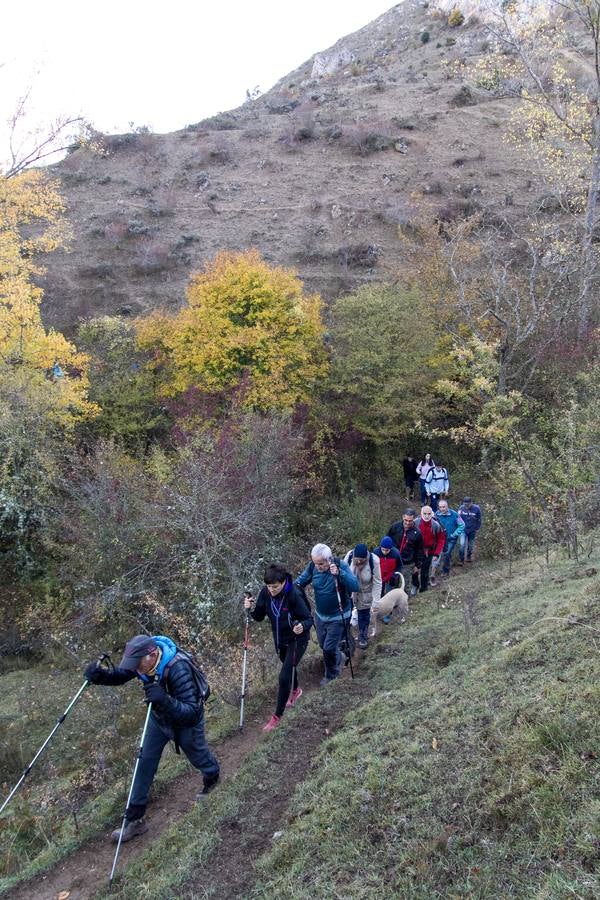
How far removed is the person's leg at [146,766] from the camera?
5098 mm

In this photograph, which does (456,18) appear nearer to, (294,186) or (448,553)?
(294,186)

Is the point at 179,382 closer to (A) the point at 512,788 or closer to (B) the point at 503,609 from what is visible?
(B) the point at 503,609

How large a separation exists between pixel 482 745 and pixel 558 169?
17140 millimetres

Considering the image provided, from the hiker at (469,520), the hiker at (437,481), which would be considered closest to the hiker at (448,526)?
the hiker at (469,520)

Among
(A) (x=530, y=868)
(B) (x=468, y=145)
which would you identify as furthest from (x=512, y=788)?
(B) (x=468, y=145)

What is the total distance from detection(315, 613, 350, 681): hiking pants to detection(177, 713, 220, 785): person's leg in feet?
6.33

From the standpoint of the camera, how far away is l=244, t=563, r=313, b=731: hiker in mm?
5977

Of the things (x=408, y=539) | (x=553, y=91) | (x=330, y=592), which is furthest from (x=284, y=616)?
(x=553, y=91)

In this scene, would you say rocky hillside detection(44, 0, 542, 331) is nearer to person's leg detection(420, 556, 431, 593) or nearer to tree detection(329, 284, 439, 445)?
tree detection(329, 284, 439, 445)

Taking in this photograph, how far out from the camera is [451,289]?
18750 millimetres

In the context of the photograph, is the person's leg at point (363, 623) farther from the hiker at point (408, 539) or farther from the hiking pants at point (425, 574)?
the hiking pants at point (425, 574)

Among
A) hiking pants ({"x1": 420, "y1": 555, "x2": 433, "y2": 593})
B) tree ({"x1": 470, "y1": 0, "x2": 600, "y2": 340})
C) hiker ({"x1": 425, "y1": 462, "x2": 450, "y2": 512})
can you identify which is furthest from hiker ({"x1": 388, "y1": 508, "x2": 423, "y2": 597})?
tree ({"x1": 470, "y1": 0, "x2": 600, "y2": 340})

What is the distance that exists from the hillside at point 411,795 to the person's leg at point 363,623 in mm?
1079

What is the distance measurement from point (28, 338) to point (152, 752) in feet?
43.0
